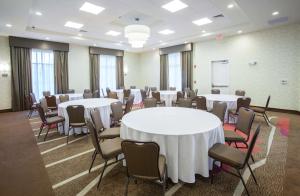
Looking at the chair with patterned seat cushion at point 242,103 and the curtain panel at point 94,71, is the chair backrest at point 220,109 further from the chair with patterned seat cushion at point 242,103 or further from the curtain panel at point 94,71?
the curtain panel at point 94,71

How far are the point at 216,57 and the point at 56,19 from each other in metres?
6.79

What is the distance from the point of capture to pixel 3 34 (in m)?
7.09

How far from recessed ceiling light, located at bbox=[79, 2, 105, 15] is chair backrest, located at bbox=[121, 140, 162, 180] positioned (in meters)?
4.20

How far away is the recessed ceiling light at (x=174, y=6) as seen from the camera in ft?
14.5

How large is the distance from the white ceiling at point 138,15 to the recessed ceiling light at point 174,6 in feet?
0.48

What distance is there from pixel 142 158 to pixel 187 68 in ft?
27.0

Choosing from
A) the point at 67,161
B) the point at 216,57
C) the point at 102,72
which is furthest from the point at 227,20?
the point at 102,72

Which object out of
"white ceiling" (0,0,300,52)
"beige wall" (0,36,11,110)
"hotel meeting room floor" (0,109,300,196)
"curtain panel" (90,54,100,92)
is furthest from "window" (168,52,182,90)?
"beige wall" (0,36,11,110)

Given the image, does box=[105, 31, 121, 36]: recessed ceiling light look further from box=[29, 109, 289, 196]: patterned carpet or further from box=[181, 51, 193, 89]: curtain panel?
box=[29, 109, 289, 196]: patterned carpet

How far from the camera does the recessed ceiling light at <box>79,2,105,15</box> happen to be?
457 centimetres

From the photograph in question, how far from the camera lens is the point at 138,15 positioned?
17.7 feet

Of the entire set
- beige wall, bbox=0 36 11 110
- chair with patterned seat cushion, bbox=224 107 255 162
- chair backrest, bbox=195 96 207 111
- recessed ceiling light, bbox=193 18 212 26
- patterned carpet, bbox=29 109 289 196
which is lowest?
patterned carpet, bbox=29 109 289 196

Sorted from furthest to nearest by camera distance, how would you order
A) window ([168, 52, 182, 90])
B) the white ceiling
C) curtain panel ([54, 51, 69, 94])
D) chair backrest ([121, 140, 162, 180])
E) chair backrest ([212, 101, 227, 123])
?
window ([168, 52, 182, 90]) → curtain panel ([54, 51, 69, 94]) → the white ceiling → chair backrest ([212, 101, 227, 123]) → chair backrest ([121, 140, 162, 180])

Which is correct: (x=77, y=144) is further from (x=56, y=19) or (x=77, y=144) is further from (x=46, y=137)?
(x=56, y=19)
